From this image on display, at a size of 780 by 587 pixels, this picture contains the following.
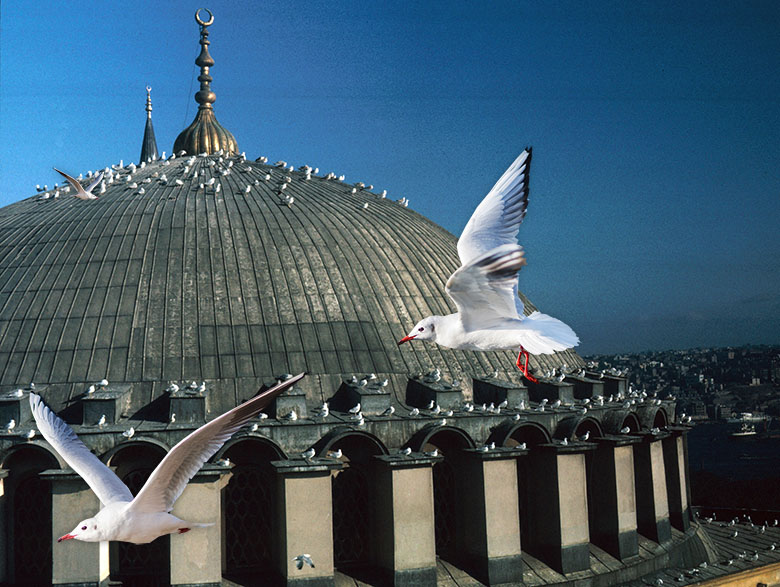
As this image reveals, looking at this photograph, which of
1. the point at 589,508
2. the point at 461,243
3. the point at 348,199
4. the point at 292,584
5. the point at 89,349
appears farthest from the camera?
the point at 348,199

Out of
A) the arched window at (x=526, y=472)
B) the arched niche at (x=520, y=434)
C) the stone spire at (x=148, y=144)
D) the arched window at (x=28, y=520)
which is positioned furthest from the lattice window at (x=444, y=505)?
the stone spire at (x=148, y=144)

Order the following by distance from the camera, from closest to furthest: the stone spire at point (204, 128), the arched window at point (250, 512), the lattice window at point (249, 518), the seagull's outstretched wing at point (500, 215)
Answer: the seagull's outstretched wing at point (500, 215) < the arched window at point (250, 512) < the lattice window at point (249, 518) < the stone spire at point (204, 128)

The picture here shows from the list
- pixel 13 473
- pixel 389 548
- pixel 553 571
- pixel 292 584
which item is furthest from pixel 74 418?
pixel 553 571

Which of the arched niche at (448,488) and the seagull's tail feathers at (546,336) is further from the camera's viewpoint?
the arched niche at (448,488)

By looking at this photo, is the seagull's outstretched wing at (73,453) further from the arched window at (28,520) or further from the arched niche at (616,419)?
the arched niche at (616,419)

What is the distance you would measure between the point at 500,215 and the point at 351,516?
1932cm

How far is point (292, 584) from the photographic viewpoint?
2369cm

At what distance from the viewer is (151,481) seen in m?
8.20

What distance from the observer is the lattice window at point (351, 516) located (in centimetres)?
2578

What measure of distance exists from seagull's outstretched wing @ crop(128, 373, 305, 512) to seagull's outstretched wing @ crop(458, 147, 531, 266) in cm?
211

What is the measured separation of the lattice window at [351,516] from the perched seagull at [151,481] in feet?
56.7

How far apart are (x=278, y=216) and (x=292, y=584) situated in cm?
1435

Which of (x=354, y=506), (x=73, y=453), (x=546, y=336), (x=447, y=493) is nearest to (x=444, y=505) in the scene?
(x=447, y=493)

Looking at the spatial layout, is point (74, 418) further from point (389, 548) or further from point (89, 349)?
point (389, 548)
